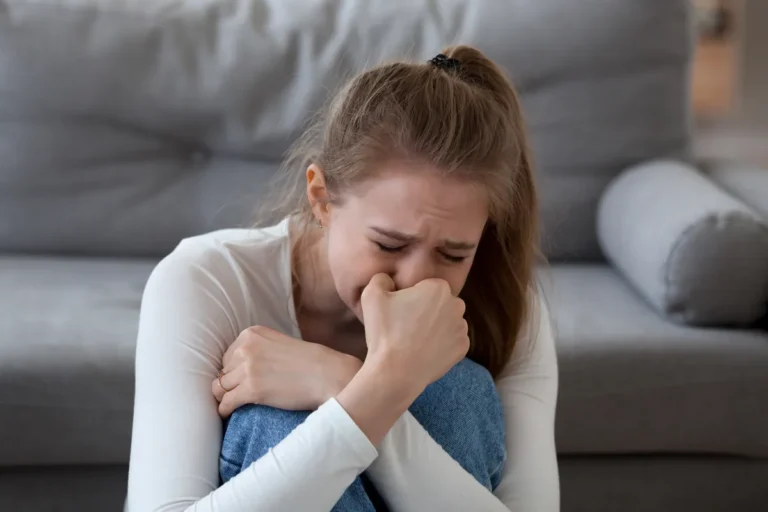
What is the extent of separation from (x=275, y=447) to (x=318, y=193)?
0.32 meters

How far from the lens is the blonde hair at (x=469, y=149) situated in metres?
1.01

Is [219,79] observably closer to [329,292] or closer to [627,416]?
[329,292]

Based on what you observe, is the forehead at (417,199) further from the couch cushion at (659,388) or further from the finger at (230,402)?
the couch cushion at (659,388)

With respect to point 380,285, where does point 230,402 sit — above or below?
below

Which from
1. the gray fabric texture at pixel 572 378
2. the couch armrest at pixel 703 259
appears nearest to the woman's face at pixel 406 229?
the gray fabric texture at pixel 572 378

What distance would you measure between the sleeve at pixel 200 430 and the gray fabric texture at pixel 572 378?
0.42 m

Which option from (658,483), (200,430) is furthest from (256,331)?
(658,483)

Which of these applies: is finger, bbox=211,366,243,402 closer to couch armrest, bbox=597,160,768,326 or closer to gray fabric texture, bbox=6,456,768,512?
gray fabric texture, bbox=6,456,768,512

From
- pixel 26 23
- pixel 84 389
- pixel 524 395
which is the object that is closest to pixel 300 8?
pixel 26 23

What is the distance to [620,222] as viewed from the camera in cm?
182

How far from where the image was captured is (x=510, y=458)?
1.10m

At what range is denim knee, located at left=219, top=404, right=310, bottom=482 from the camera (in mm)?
946

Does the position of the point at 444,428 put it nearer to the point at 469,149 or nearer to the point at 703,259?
the point at 469,149

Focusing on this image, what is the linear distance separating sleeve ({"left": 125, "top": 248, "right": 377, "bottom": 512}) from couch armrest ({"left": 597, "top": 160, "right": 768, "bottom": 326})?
0.84 meters
